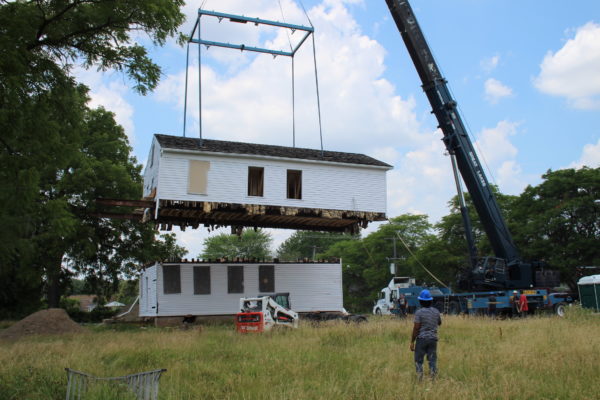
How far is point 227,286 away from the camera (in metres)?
28.7

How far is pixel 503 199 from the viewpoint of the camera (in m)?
51.4

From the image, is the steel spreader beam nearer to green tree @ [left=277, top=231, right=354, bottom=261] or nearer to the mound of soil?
the mound of soil

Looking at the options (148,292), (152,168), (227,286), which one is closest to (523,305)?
(227,286)

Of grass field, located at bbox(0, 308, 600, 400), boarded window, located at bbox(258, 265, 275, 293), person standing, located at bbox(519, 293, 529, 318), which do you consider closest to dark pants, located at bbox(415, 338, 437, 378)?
grass field, located at bbox(0, 308, 600, 400)

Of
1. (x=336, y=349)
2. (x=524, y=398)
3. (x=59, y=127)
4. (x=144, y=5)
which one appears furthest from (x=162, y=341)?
(x=524, y=398)

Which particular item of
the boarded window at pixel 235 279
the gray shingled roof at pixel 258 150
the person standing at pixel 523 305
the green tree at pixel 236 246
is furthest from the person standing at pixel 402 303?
the green tree at pixel 236 246

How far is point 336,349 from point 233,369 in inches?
141

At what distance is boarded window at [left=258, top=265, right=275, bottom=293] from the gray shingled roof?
7467 mm

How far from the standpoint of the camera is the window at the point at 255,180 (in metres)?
23.9

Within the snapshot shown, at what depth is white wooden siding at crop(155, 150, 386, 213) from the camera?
22188mm

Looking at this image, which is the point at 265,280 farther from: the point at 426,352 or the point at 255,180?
the point at 426,352

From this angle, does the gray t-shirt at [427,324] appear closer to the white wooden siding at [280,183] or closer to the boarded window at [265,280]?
the white wooden siding at [280,183]

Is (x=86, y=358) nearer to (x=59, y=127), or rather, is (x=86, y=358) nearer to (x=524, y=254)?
(x=59, y=127)

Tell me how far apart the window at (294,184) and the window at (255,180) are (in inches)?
52.0
